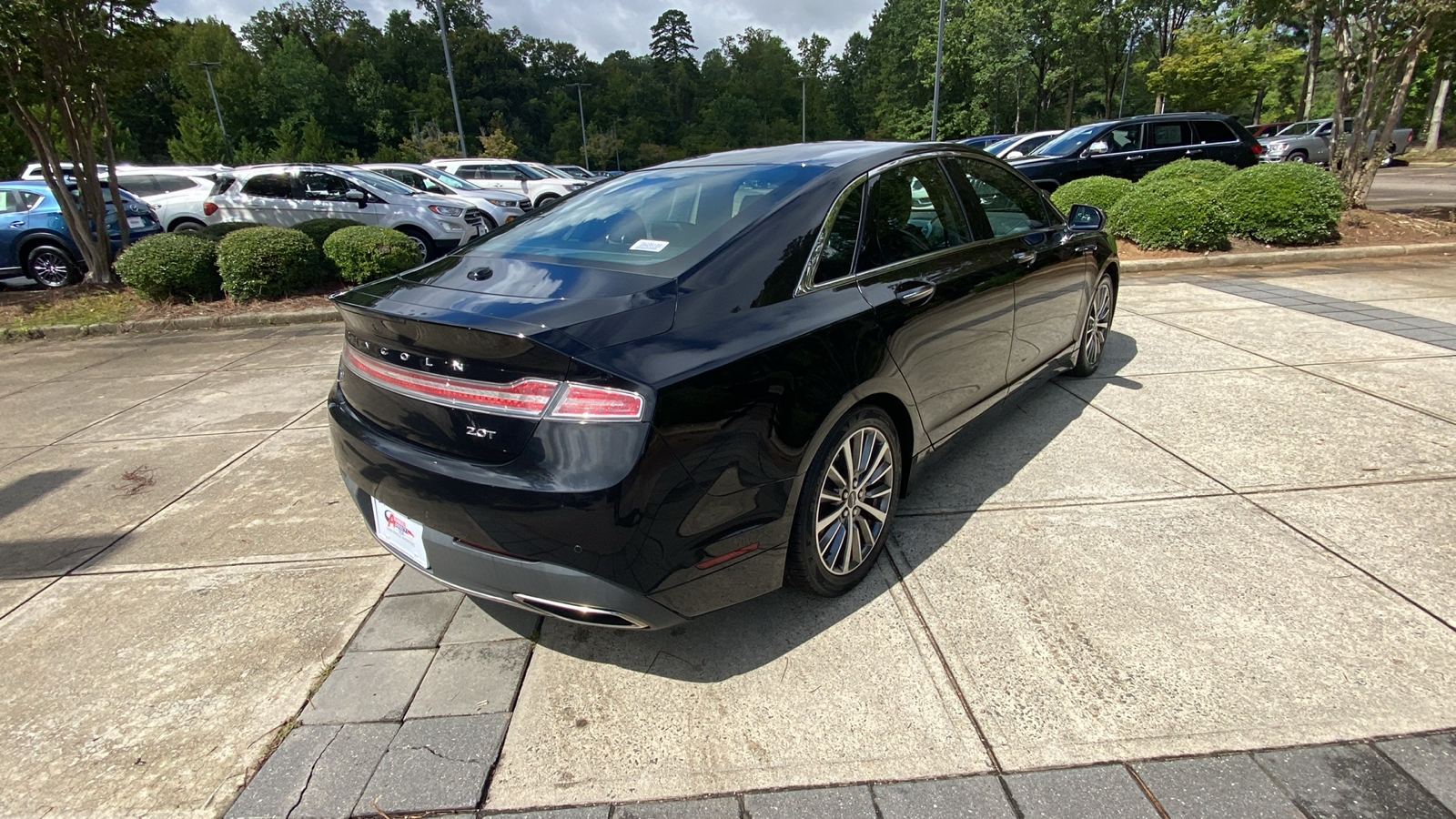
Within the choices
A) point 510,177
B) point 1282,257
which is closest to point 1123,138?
point 1282,257

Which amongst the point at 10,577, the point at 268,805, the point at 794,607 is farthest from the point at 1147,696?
the point at 10,577

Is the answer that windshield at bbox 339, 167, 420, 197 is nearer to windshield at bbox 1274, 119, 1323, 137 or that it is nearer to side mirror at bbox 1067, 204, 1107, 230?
side mirror at bbox 1067, 204, 1107, 230

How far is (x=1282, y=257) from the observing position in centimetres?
894

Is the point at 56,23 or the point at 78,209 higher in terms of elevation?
the point at 56,23

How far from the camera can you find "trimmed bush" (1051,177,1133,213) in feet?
32.4

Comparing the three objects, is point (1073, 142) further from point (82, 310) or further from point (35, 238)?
point (35, 238)

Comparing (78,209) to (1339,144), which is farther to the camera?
(1339,144)

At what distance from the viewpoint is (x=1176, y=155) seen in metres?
12.1

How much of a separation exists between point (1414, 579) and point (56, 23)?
1195cm

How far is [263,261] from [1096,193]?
413 inches

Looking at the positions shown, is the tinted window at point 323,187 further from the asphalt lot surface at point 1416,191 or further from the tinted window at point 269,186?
the asphalt lot surface at point 1416,191

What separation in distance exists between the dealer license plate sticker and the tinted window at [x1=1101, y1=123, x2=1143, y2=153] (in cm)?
1293

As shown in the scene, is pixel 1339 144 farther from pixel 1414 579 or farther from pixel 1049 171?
pixel 1414 579

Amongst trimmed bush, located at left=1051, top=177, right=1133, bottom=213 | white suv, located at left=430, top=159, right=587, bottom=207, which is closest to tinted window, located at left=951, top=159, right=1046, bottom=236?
trimmed bush, located at left=1051, top=177, right=1133, bottom=213
